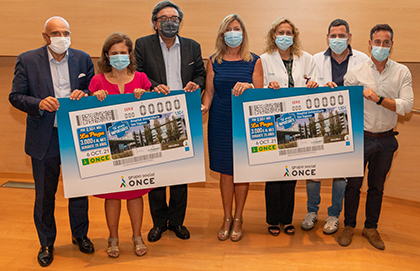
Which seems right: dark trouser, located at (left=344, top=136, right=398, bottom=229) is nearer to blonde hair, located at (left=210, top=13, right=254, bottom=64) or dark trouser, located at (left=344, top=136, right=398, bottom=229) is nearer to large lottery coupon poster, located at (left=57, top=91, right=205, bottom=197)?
blonde hair, located at (left=210, top=13, right=254, bottom=64)

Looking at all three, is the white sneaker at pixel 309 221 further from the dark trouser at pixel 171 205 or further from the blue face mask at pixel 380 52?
the blue face mask at pixel 380 52

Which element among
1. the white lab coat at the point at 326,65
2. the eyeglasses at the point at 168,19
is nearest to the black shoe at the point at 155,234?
the eyeglasses at the point at 168,19

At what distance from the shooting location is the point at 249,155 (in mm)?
2727

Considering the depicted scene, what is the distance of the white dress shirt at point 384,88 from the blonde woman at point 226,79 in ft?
2.49

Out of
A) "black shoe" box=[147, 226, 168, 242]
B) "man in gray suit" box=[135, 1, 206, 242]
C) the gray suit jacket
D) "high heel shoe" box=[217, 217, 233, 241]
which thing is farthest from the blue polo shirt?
the gray suit jacket

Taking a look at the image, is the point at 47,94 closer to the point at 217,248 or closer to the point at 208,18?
the point at 217,248

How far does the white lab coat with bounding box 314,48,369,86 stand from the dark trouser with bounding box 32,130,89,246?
6.40ft

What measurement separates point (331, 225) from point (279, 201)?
19.1 inches

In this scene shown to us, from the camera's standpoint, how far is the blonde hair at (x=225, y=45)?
2.79m

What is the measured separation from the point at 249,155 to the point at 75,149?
1.14 metres

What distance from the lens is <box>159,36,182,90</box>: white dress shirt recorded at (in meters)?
2.93

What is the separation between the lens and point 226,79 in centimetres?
283

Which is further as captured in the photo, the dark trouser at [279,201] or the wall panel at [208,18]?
the wall panel at [208,18]

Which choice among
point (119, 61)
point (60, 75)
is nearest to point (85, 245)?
point (60, 75)
